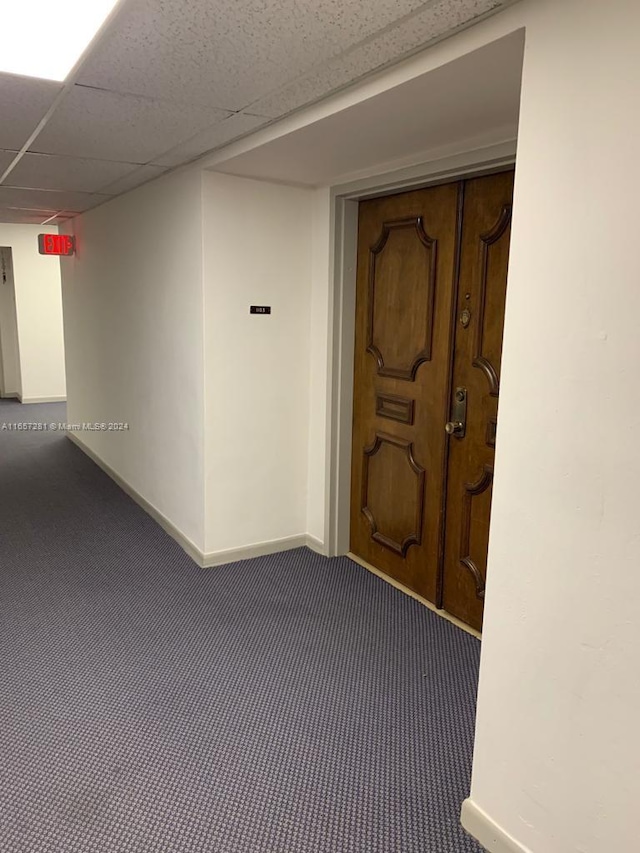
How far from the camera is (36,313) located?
8531 mm

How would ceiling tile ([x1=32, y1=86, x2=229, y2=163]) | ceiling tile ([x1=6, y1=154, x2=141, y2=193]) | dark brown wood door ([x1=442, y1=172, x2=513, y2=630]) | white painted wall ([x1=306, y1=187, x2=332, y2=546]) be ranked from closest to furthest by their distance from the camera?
ceiling tile ([x1=32, y1=86, x2=229, y2=163]) < dark brown wood door ([x1=442, y1=172, x2=513, y2=630]) < ceiling tile ([x1=6, y1=154, x2=141, y2=193]) < white painted wall ([x1=306, y1=187, x2=332, y2=546])

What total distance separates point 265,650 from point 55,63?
2.34 m

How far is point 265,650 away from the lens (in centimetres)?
285

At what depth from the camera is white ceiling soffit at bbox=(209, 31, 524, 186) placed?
5.94 ft

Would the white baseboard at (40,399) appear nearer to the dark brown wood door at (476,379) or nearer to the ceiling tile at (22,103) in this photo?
the ceiling tile at (22,103)

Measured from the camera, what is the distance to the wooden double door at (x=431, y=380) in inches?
110

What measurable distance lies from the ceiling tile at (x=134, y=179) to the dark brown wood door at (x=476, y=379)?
1819mm

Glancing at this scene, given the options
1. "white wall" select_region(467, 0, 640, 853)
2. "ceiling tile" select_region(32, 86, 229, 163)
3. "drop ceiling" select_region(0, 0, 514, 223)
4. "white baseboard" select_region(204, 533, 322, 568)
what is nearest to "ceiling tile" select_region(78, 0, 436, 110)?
"drop ceiling" select_region(0, 0, 514, 223)

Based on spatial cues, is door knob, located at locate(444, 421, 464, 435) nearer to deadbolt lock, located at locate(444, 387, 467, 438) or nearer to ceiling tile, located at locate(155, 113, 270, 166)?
deadbolt lock, located at locate(444, 387, 467, 438)

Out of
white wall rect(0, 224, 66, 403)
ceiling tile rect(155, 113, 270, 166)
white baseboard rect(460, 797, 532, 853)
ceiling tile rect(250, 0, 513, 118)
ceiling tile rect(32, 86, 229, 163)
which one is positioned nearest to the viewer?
ceiling tile rect(250, 0, 513, 118)

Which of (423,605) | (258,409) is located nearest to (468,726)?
(423,605)

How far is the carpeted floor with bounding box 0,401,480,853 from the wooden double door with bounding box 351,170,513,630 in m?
0.28

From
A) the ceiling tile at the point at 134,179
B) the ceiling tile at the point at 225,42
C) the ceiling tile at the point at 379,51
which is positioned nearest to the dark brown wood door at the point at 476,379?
the ceiling tile at the point at 379,51

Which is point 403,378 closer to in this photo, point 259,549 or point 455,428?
point 455,428
